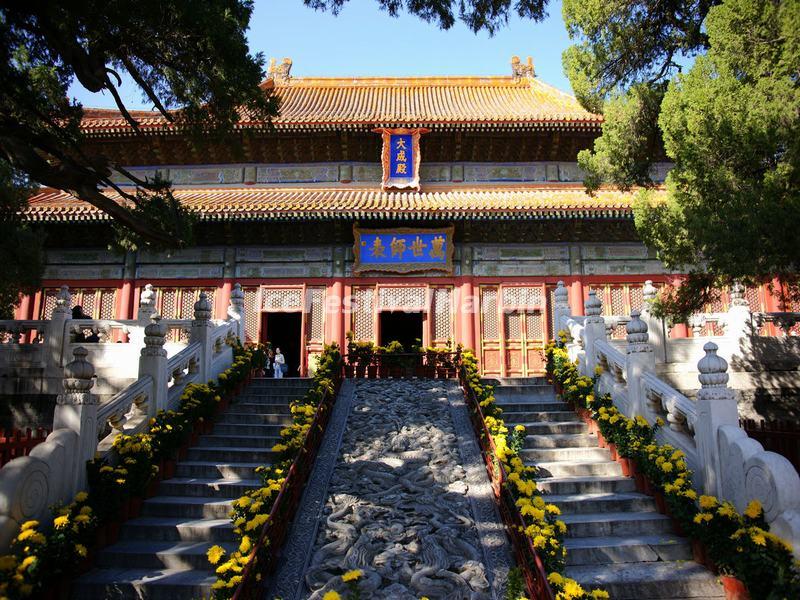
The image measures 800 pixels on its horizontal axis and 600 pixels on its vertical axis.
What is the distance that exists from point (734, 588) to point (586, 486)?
1.93 meters

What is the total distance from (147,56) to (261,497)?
5.45 m

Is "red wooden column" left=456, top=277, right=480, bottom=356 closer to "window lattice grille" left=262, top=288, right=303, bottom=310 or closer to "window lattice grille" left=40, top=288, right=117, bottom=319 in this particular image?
"window lattice grille" left=262, top=288, right=303, bottom=310

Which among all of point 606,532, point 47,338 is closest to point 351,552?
point 606,532

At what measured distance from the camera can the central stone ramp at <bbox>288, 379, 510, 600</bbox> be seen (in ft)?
16.4

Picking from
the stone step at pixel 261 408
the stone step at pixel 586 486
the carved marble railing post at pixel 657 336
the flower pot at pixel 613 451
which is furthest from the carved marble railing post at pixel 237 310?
the carved marble railing post at pixel 657 336

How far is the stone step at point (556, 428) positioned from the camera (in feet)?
26.7

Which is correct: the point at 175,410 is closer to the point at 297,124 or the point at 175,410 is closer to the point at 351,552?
the point at 351,552

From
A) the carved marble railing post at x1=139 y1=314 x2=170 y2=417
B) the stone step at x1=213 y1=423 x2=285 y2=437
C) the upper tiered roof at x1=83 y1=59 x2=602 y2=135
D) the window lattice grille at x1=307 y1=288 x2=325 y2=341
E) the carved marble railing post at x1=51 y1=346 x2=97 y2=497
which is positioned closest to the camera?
the carved marble railing post at x1=51 y1=346 x2=97 y2=497

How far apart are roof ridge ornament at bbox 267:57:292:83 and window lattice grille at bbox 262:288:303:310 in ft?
28.9

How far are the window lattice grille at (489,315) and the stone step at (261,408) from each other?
20.3 feet

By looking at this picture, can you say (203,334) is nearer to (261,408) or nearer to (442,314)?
(261,408)

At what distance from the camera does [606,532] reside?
594 cm

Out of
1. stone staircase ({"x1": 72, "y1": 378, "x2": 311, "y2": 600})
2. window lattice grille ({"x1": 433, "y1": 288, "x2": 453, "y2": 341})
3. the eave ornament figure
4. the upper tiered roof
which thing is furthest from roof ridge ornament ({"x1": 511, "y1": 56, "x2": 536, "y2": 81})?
stone staircase ({"x1": 72, "y1": 378, "x2": 311, "y2": 600})

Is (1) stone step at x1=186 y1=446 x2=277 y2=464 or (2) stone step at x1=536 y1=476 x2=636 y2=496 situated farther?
(1) stone step at x1=186 y1=446 x2=277 y2=464
